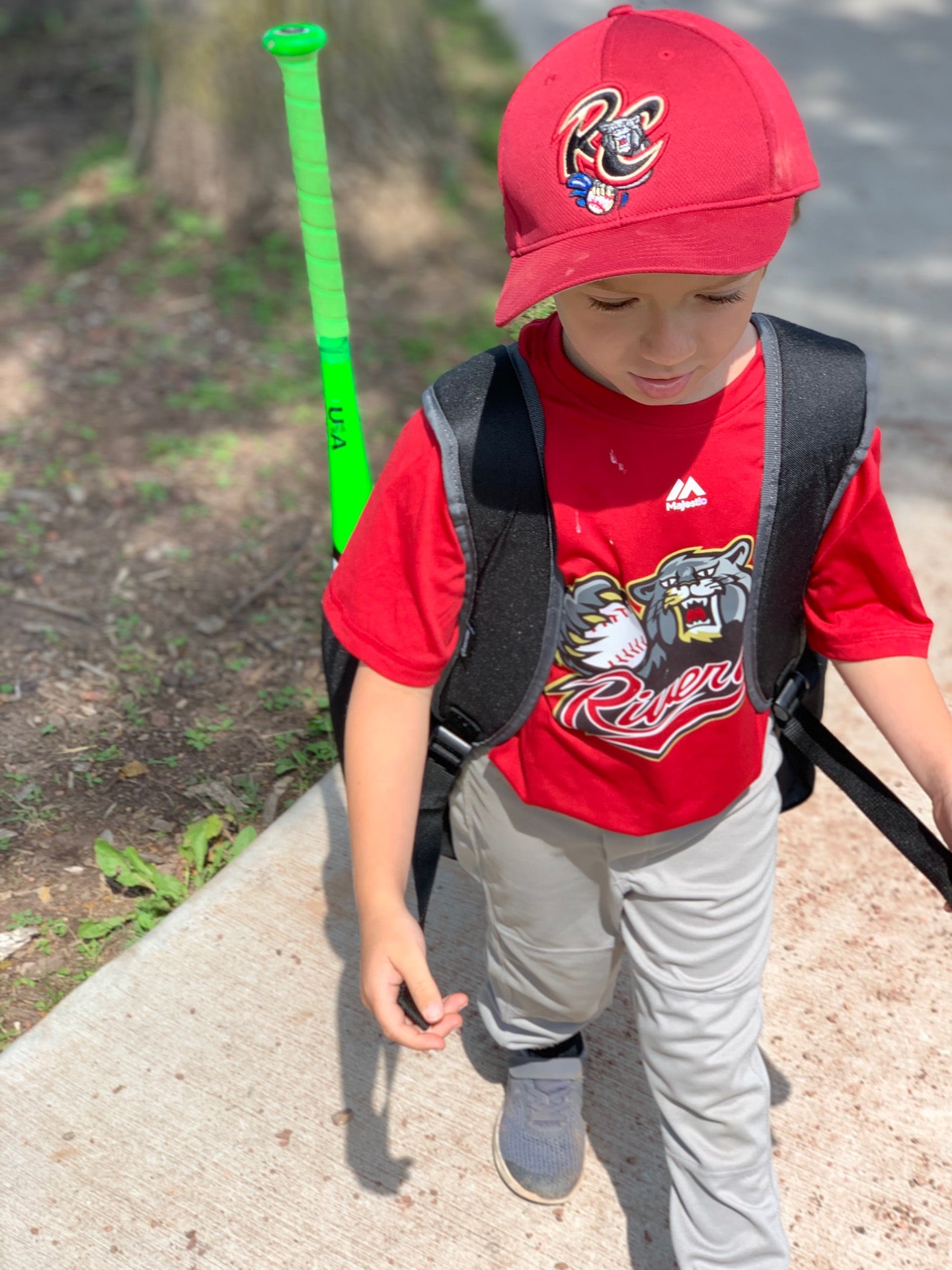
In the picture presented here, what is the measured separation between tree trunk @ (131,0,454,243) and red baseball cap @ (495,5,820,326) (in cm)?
345

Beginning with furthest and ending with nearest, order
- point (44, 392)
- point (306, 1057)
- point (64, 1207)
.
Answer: point (44, 392), point (306, 1057), point (64, 1207)

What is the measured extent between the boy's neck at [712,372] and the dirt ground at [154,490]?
1.38 m

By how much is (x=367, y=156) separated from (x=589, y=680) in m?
3.67

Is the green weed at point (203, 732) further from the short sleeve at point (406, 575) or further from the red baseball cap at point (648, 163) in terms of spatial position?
the red baseball cap at point (648, 163)

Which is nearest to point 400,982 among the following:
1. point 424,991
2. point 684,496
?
point 424,991

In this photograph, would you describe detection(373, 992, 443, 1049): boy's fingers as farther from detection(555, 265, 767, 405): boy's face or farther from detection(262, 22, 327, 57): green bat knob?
detection(262, 22, 327, 57): green bat knob

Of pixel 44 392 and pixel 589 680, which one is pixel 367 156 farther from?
pixel 589 680

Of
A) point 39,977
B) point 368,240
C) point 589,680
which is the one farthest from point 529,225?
point 368,240

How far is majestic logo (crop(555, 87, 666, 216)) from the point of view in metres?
1.24

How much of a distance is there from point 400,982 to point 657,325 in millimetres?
740

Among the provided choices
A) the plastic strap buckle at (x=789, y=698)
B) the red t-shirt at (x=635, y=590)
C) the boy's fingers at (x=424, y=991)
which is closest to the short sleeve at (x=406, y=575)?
the red t-shirt at (x=635, y=590)

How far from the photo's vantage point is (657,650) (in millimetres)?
1562

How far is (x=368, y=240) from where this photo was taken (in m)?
4.73

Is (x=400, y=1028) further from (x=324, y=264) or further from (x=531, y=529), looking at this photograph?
(x=324, y=264)
